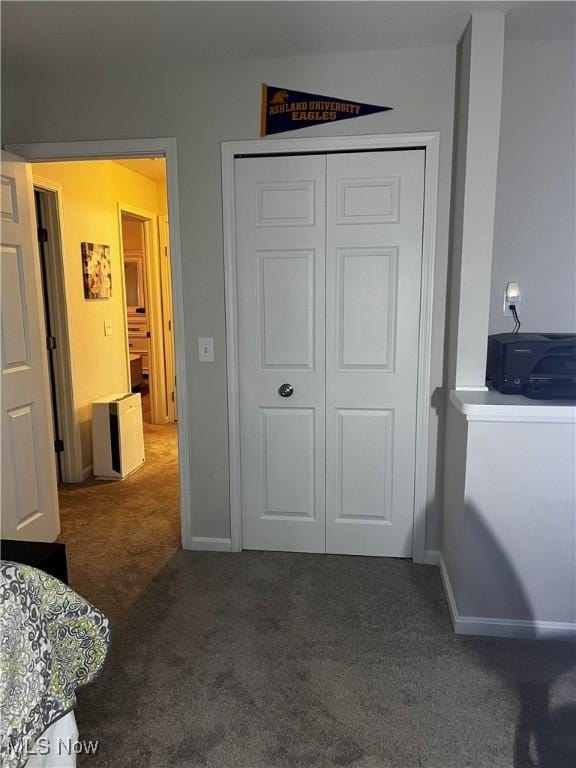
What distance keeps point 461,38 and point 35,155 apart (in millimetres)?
2125

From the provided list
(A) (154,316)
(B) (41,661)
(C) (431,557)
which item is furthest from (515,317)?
(A) (154,316)

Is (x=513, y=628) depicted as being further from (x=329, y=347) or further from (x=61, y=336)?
(x=61, y=336)

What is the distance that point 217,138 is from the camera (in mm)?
2588

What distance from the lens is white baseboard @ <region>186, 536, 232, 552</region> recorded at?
115 inches

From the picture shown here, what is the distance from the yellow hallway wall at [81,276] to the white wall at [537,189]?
2.84 meters

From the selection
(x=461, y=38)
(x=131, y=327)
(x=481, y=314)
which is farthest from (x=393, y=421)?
(x=131, y=327)

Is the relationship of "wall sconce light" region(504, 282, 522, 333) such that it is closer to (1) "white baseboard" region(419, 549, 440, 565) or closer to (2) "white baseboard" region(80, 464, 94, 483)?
(1) "white baseboard" region(419, 549, 440, 565)

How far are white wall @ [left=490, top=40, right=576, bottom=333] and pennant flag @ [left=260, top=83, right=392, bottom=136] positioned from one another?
0.63 m

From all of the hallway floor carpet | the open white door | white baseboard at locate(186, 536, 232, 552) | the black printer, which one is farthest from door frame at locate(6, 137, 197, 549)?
the black printer

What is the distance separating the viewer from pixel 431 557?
9.04ft

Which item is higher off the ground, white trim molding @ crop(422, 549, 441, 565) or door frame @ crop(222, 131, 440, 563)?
door frame @ crop(222, 131, 440, 563)

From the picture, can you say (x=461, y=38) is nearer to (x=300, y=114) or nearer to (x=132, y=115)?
(x=300, y=114)

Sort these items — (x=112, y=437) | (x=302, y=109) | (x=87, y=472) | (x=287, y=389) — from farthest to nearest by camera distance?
1. (x=87, y=472)
2. (x=112, y=437)
3. (x=287, y=389)
4. (x=302, y=109)

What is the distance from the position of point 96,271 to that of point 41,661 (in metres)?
3.47
